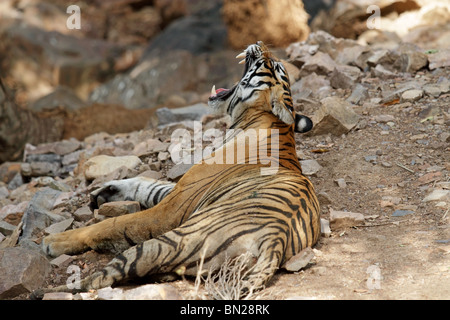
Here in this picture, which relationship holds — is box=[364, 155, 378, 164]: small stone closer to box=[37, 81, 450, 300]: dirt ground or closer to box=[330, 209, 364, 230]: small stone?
box=[37, 81, 450, 300]: dirt ground

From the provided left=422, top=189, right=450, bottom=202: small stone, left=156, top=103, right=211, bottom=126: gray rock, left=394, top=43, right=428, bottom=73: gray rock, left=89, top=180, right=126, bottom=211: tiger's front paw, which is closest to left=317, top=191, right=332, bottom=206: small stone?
left=422, top=189, right=450, bottom=202: small stone

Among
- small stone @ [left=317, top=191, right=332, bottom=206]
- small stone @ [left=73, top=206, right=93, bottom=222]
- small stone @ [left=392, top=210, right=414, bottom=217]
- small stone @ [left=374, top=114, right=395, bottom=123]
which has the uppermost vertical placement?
small stone @ [left=374, top=114, right=395, bottom=123]

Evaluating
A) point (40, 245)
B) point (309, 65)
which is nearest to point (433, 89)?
point (309, 65)

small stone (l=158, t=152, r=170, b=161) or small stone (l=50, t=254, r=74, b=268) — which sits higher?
small stone (l=158, t=152, r=170, b=161)

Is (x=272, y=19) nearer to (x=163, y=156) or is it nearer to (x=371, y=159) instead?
(x=163, y=156)

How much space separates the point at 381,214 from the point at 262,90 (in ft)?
4.06

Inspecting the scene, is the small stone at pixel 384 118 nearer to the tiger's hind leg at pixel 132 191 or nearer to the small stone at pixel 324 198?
the small stone at pixel 324 198

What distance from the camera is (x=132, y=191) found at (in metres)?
4.18

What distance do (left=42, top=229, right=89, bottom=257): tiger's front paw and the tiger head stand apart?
4.90 ft

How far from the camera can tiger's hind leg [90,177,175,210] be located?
4.07 m

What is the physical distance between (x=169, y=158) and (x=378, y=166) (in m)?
1.84

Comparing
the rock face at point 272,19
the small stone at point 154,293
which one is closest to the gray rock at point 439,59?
the rock face at point 272,19

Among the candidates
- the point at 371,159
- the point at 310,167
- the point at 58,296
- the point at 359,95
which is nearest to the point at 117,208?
the point at 58,296

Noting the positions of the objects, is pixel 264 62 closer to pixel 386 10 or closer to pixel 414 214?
pixel 414 214
